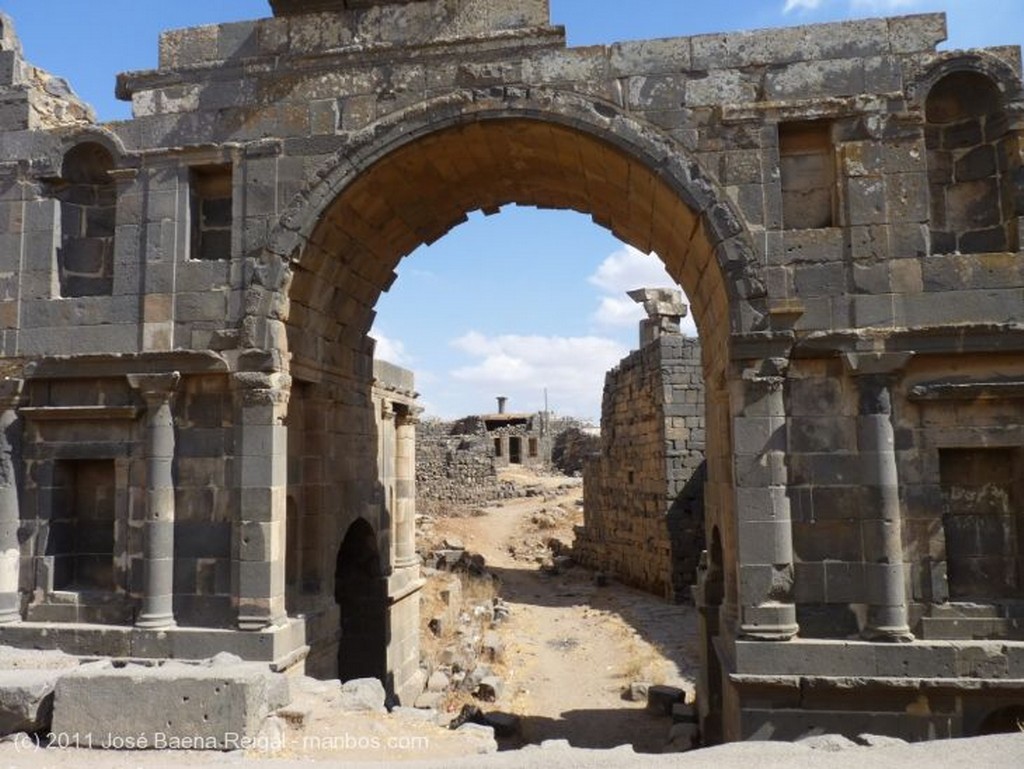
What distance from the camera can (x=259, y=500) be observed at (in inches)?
297

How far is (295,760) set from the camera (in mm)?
5762

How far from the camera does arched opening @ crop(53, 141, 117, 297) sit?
8484 millimetres

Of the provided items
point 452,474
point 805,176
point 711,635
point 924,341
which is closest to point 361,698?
point 711,635

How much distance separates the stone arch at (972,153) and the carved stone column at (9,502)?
935 cm

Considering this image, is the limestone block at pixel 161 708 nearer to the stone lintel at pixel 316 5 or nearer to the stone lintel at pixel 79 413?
the stone lintel at pixel 79 413

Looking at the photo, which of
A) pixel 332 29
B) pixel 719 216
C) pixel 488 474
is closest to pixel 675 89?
pixel 719 216

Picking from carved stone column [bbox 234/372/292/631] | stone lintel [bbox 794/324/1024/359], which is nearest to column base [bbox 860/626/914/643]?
stone lintel [bbox 794/324/1024/359]

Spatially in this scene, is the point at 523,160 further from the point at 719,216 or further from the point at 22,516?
the point at 22,516

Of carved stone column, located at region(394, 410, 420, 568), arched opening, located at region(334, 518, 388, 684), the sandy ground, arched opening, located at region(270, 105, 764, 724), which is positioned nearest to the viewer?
the sandy ground

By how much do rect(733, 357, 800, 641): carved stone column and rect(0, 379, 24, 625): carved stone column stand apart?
7.21 meters

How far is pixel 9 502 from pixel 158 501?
69.6 inches

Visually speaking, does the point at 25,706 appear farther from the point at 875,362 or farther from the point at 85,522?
the point at 875,362

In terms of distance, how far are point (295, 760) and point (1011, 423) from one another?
6548 mm

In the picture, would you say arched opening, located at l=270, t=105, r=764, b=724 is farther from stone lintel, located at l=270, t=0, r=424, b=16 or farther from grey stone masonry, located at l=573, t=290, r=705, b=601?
grey stone masonry, located at l=573, t=290, r=705, b=601
